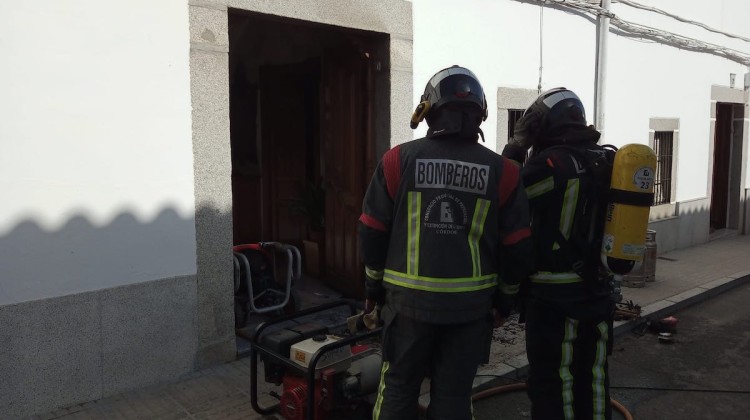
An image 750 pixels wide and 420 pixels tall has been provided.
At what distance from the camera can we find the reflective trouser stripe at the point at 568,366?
3.45m

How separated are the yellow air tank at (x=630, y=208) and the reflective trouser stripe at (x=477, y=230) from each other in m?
0.86

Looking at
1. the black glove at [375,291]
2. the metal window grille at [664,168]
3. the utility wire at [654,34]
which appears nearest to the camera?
the black glove at [375,291]

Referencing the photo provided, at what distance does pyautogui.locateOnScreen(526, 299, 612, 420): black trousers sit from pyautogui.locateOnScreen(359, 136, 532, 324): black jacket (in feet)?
1.87

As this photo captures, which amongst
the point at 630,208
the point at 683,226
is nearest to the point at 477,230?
the point at 630,208

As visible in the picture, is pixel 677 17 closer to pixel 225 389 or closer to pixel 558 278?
pixel 558 278

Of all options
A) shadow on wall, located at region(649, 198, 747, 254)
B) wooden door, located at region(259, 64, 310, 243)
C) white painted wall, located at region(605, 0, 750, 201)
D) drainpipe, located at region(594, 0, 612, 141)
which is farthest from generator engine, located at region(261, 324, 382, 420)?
shadow on wall, located at region(649, 198, 747, 254)

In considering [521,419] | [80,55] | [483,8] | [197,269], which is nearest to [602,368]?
[521,419]

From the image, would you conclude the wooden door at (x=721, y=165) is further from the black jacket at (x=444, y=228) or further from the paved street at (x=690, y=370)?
the black jacket at (x=444, y=228)

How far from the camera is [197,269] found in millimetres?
4637

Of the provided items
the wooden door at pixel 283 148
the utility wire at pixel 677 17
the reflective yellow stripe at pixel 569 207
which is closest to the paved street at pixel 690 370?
the reflective yellow stripe at pixel 569 207

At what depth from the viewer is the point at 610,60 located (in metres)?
8.57

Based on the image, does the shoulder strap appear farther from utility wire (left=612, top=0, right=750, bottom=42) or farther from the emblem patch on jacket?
utility wire (left=612, top=0, right=750, bottom=42)

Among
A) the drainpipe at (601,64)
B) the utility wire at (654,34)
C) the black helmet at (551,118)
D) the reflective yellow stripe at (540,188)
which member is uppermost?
the utility wire at (654,34)

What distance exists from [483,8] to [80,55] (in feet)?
13.8
